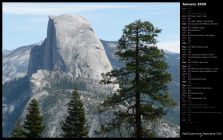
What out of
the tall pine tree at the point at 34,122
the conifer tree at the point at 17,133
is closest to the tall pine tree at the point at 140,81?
the tall pine tree at the point at 34,122

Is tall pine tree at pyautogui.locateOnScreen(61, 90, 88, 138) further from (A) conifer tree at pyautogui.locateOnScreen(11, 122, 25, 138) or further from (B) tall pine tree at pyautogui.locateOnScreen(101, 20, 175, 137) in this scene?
(B) tall pine tree at pyautogui.locateOnScreen(101, 20, 175, 137)

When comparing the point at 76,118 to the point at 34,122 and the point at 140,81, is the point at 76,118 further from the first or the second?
the point at 140,81

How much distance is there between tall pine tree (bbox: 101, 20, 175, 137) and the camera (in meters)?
34.0

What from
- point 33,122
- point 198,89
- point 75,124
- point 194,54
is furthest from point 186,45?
point 75,124

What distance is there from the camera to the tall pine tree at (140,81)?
34.0 m

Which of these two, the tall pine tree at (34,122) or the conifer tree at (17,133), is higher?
the tall pine tree at (34,122)

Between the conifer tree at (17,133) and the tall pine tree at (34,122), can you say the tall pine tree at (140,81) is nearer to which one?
the tall pine tree at (34,122)

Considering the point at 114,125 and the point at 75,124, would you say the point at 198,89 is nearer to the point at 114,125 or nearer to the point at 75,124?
the point at 114,125

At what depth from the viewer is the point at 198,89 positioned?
19.9 meters

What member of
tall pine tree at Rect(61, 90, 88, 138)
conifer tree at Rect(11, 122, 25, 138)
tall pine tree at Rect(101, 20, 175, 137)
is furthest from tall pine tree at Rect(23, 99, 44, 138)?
tall pine tree at Rect(101, 20, 175, 137)

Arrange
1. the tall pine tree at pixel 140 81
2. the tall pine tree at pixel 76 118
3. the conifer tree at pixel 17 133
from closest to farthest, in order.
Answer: the tall pine tree at pixel 140 81, the conifer tree at pixel 17 133, the tall pine tree at pixel 76 118

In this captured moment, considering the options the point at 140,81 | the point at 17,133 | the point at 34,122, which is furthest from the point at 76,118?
the point at 140,81

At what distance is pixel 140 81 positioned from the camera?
111ft

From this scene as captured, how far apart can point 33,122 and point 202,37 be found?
104 ft
